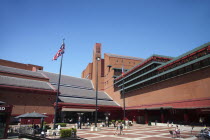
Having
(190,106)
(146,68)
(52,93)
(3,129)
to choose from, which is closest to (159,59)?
(146,68)

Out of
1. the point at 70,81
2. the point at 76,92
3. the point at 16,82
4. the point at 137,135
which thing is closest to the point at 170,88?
the point at 137,135

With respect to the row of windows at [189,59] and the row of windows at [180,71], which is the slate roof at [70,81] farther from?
the row of windows at [189,59]

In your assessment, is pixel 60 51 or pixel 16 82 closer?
pixel 60 51

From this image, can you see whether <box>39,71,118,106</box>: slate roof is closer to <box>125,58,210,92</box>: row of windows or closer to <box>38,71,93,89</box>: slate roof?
<box>38,71,93,89</box>: slate roof

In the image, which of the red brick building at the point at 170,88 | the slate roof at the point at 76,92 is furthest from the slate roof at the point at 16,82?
the red brick building at the point at 170,88

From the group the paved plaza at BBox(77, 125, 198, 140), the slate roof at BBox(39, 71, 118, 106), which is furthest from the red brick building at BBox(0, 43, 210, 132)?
the paved plaza at BBox(77, 125, 198, 140)

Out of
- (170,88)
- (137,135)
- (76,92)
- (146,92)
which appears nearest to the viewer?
(137,135)

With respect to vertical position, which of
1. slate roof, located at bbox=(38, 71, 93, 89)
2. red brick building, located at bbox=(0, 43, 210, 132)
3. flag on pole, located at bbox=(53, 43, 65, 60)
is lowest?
red brick building, located at bbox=(0, 43, 210, 132)

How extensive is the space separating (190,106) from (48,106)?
31072 mm

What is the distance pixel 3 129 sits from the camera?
1761cm

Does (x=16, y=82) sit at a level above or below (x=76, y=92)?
above

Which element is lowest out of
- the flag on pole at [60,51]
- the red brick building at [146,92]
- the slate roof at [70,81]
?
the red brick building at [146,92]

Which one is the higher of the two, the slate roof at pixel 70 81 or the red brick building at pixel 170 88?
the slate roof at pixel 70 81

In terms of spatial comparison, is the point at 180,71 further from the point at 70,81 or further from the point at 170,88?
the point at 70,81
